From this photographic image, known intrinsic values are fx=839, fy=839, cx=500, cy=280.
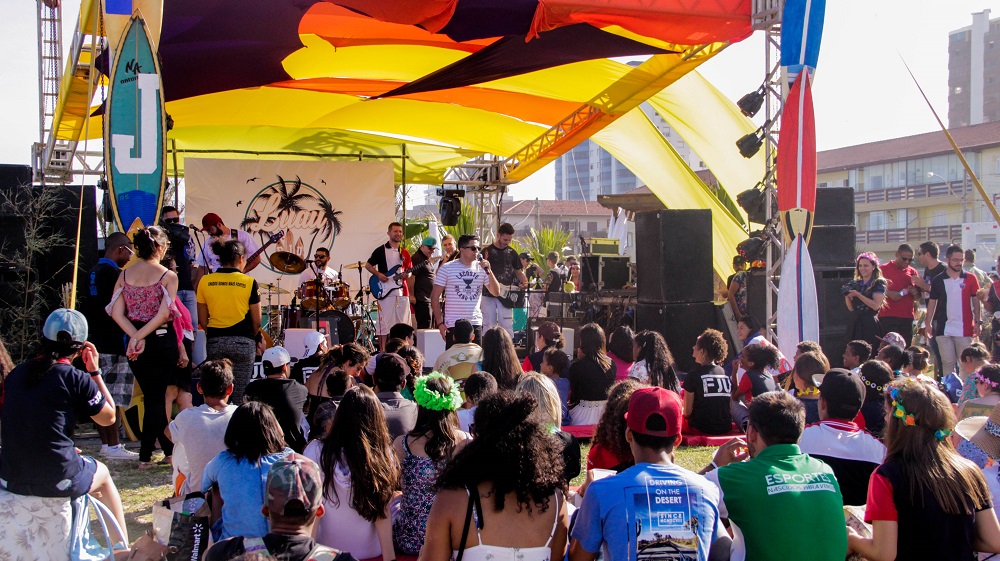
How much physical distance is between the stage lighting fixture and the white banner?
6352 millimetres

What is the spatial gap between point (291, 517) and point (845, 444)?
2.30 metres

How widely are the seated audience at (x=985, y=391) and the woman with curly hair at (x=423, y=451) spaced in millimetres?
2702

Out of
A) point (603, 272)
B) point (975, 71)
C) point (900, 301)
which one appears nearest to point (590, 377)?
point (900, 301)

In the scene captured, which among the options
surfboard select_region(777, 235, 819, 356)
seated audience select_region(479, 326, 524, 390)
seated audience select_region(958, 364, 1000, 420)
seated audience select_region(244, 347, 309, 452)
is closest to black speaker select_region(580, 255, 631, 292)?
surfboard select_region(777, 235, 819, 356)

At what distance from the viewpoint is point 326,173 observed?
1250 cm

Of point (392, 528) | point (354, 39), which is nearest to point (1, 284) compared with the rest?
point (354, 39)

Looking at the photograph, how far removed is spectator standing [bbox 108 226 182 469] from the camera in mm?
5371

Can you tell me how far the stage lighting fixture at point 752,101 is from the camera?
7.46 metres

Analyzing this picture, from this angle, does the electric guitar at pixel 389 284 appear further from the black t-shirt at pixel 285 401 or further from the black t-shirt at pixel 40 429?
the black t-shirt at pixel 40 429

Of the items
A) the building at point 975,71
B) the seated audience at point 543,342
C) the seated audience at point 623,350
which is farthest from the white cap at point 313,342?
the building at point 975,71

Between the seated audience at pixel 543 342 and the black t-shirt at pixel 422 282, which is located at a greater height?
the black t-shirt at pixel 422 282

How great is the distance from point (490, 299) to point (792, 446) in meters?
5.91

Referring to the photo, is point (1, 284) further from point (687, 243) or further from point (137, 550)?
point (687, 243)

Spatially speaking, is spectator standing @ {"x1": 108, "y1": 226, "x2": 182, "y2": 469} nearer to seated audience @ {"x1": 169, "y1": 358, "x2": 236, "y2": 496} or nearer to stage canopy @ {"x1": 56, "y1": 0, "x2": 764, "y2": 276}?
stage canopy @ {"x1": 56, "y1": 0, "x2": 764, "y2": 276}
